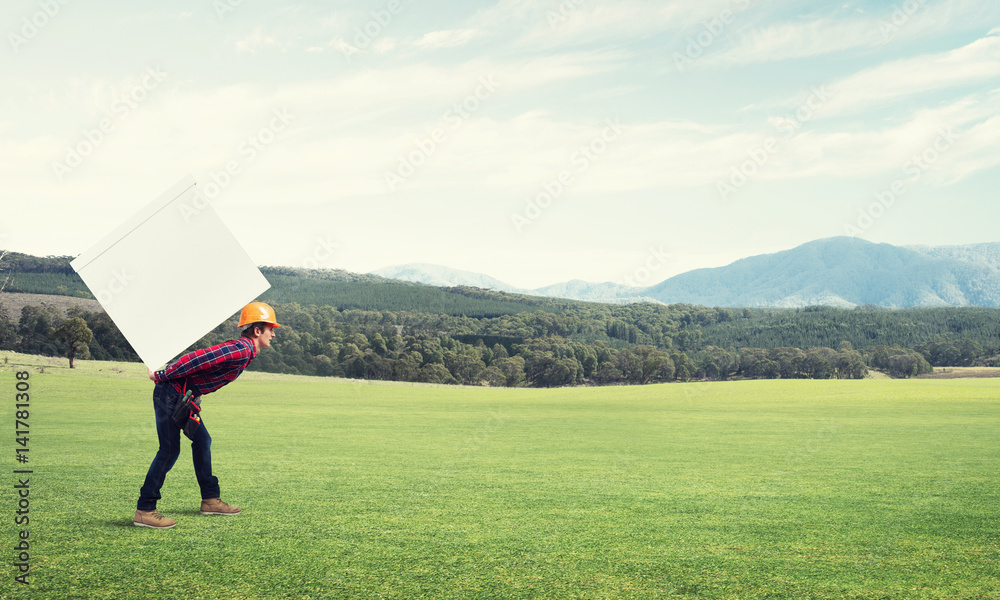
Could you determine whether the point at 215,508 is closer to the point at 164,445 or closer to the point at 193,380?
the point at 164,445

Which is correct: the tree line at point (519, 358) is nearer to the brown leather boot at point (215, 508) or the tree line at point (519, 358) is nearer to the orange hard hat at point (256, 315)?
the brown leather boot at point (215, 508)

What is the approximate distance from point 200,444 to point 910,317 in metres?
225

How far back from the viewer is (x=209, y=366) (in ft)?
25.5

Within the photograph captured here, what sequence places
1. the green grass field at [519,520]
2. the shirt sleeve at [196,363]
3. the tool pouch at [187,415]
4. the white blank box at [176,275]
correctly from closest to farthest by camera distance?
the green grass field at [519,520]
the white blank box at [176,275]
the shirt sleeve at [196,363]
the tool pouch at [187,415]

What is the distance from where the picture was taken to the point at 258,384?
226 ft

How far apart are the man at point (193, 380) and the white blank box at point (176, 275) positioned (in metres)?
0.67

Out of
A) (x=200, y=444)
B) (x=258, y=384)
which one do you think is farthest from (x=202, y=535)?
(x=258, y=384)

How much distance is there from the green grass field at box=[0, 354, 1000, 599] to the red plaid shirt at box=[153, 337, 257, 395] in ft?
6.01

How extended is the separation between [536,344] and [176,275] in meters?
136

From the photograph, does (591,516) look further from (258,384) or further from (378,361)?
(378,361)

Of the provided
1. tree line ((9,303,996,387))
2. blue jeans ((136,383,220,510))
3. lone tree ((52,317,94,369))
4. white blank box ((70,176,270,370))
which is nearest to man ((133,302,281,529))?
blue jeans ((136,383,220,510))

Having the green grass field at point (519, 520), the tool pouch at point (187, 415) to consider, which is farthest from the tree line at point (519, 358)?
the tool pouch at point (187, 415)

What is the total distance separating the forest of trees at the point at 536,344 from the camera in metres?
105

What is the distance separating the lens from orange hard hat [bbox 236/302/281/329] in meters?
8.03
